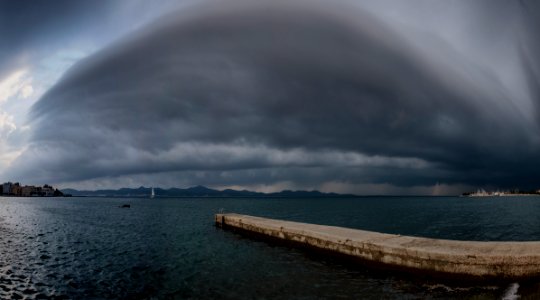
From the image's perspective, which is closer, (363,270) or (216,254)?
(363,270)

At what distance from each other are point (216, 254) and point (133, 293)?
9.69 meters

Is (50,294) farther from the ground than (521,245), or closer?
closer

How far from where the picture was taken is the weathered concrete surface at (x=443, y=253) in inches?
571

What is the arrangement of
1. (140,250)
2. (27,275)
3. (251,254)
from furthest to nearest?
(140,250)
(251,254)
(27,275)

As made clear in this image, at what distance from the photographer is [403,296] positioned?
540 inches

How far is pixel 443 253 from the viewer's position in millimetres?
15883

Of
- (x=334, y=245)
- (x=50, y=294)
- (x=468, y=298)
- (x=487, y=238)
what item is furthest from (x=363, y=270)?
(x=487, y=238)

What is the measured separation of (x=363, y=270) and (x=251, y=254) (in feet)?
29.1

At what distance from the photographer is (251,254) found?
24.2 metres

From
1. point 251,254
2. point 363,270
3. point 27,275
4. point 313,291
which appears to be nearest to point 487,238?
point 363,270

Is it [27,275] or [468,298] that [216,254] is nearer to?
[27,275]

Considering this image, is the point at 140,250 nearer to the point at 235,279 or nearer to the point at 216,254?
the point at 216,254

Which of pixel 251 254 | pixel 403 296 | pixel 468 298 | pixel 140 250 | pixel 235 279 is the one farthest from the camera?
pixel 140 250

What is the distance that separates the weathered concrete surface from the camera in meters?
14.5
